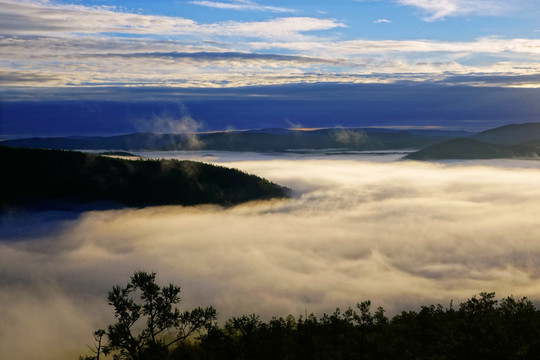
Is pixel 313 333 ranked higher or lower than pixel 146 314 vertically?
lower

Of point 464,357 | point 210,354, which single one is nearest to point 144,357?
point 210,354

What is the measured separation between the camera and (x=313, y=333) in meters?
114

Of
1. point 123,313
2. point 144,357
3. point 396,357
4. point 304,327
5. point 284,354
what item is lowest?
point 304,327

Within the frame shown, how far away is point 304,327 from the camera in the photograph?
117 m

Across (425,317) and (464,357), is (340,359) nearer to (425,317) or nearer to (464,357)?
(464,357)

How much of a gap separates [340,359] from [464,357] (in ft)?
59.7

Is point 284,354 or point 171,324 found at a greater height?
point 171,324

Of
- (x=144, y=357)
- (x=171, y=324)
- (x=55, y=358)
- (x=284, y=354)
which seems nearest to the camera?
(x=144, y=357)

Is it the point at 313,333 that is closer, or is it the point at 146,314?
the point at 146,314

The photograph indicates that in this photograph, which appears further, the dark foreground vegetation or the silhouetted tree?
the dark foreground vegetation

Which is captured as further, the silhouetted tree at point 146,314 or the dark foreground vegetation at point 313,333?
the dark foreground vegetation at point 313,333

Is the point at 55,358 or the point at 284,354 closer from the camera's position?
the point at 284,354

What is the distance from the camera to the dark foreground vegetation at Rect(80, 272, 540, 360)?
6197cm

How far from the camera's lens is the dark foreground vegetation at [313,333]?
62.0m
